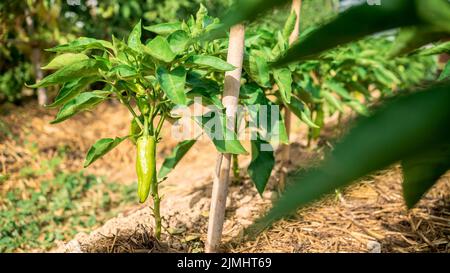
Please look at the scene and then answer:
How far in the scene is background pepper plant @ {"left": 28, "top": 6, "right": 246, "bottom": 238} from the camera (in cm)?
102

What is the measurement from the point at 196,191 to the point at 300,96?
57cm

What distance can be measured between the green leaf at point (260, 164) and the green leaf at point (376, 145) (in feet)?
3.34

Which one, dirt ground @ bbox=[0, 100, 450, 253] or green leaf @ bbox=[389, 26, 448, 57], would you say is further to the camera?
dirt ground @ bbox=[0, 100, 450, 253]

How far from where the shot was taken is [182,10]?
420 centimetres

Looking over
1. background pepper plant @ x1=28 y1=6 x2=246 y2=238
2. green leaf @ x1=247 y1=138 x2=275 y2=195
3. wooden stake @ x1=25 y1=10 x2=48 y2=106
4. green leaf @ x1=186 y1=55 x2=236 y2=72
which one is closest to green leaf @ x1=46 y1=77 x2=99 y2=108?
background pepper plant @ x1=28 y1=6 x2=246 y2=238

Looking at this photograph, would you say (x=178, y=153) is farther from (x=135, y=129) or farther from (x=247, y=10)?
(x=247, y=10)

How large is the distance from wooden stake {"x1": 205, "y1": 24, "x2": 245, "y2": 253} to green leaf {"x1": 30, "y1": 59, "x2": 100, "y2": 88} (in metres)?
0.31

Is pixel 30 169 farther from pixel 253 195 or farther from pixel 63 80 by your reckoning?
pixel 63 80

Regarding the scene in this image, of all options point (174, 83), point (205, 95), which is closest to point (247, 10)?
point (174, 83)

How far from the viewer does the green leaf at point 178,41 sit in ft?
3.52

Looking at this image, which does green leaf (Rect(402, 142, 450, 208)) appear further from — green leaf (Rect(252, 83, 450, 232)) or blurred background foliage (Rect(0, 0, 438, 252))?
blurred background foliage (Rect(0, 0, 438, 252))

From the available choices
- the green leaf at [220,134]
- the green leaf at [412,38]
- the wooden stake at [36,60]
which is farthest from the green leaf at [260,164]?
the wooden stake at [36,60]

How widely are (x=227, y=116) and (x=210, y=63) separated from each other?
0.17m
